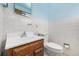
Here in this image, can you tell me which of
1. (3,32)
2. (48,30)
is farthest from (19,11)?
(48,30)

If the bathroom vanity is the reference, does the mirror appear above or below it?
above

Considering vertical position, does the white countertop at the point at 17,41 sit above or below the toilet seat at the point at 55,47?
above

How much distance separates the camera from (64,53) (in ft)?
3.38

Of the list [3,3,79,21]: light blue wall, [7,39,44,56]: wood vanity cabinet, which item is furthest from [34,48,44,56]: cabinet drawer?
[3,3,79,21]: light blue wall

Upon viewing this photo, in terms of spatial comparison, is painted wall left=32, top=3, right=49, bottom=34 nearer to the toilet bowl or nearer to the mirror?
the mirror

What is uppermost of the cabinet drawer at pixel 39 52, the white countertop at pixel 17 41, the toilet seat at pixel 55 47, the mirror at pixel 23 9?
the mirror at pixel 23 9

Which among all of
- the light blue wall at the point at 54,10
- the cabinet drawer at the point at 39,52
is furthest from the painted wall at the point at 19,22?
the cabinet drawer at the point at 39,52

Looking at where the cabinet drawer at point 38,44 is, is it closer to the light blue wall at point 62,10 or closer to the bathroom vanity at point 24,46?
the bathroom vanity at point 24,46

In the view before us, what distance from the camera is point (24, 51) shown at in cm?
97

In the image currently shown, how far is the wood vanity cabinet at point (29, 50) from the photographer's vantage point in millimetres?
916

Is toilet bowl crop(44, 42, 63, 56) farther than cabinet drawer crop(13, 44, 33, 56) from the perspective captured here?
Yes

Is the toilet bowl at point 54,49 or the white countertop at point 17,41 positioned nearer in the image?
the white countertop at point 17,41

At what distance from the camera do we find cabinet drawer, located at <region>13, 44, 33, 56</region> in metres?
0.92

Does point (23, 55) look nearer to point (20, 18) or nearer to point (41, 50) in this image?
point (41, 50)
